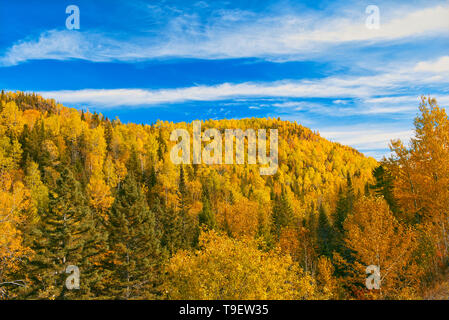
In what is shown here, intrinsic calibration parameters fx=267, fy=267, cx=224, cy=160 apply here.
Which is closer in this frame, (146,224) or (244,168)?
(146,224)

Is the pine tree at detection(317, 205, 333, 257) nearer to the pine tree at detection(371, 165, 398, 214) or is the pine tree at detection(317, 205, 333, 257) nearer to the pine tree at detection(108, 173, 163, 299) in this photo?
the pine tree at detection(371, 165, 398, 214)

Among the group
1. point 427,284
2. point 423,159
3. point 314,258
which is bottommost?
point 314,258

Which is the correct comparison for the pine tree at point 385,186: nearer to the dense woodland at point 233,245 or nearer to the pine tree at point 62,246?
the dense woodland at point 233,245

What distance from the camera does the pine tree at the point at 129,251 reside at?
31.4 metres

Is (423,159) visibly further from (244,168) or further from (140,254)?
(244,168)

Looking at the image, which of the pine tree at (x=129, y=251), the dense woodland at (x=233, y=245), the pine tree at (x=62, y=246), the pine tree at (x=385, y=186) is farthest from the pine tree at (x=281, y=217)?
the pine tree at (x=62, y=246)

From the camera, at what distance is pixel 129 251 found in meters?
31.9

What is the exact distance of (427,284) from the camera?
21547mm

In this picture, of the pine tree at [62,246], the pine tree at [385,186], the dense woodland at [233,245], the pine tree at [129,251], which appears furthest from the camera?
the pine tree at [385,186]

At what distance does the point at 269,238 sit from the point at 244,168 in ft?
385
